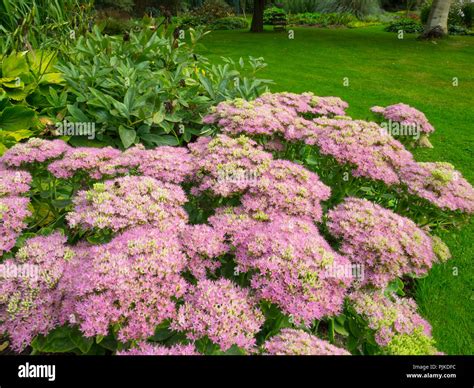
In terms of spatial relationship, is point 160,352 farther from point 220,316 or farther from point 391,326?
point 391,326

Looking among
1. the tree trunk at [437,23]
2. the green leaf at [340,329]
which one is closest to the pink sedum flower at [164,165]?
the green leaf at [340,329]

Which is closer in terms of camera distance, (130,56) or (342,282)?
(342,282)

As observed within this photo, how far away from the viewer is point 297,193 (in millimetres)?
2818

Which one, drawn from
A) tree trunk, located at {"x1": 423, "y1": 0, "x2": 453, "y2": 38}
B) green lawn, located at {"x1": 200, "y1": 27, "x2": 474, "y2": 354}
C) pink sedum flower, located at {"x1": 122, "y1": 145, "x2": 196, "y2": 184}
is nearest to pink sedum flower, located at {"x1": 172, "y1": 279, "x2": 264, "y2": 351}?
pink sedum flower, located at {"x1": 122, "y1": 145, "x2": 196, "y2": 184}

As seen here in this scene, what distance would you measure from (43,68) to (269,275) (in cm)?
547

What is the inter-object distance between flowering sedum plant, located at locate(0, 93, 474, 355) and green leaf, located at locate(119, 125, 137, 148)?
105 centimetres

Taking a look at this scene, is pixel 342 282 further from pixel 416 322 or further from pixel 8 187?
pixel 8 187

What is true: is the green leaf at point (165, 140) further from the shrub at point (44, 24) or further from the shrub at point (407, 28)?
the shrub at point (407, 28)

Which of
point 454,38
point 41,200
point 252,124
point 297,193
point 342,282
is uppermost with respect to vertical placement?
point 454,38

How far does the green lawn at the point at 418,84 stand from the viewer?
3.73 meters

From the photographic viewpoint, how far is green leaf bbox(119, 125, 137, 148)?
4559mm

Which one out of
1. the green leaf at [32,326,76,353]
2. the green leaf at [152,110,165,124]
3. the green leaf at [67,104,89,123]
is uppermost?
the green leaf at [152,110,165,124]

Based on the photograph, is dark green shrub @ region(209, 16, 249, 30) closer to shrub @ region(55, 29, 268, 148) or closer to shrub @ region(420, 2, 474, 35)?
shrub @ region(420, 2, 474, 35)

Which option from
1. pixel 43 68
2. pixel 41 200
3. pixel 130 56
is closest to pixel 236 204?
pixel 41 200
